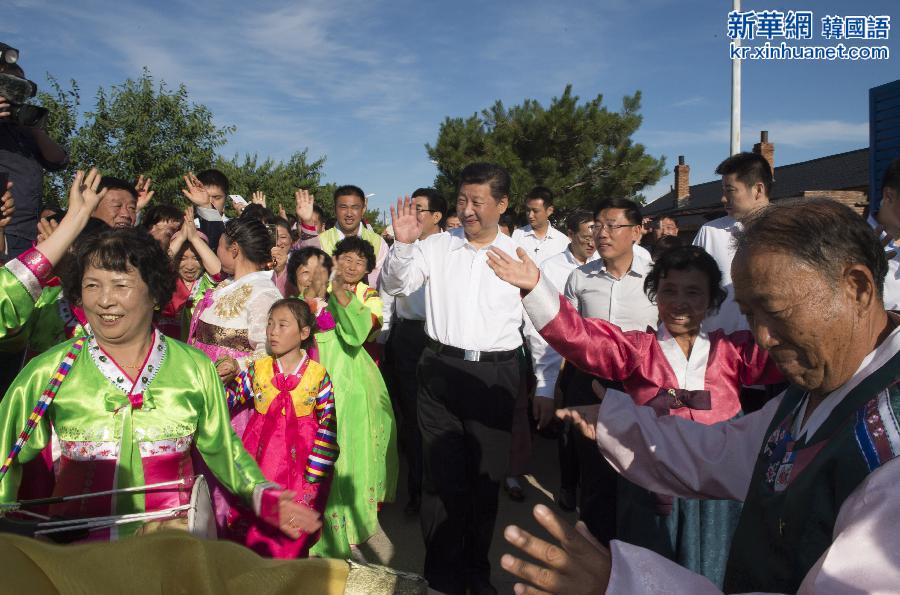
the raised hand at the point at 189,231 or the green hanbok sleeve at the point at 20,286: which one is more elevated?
the raised hand at the point at 189,231

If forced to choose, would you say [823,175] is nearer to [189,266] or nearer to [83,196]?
[189,266]

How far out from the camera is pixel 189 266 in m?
4.66

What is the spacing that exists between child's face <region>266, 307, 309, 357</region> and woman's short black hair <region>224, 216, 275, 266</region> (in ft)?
1.77

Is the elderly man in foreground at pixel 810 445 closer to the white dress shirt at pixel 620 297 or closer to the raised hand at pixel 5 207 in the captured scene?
the white dress shirt at pixel 620 297

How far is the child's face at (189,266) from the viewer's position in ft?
15.2

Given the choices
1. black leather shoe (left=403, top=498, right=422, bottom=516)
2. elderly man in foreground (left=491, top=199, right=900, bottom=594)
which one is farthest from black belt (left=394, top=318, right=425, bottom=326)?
elderly man in foreground (left=491, top=199, right=900, bottom=594)

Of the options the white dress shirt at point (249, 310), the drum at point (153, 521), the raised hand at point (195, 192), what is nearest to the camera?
the drum at point (153, 521)

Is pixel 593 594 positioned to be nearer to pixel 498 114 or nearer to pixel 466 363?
pixel 466 363

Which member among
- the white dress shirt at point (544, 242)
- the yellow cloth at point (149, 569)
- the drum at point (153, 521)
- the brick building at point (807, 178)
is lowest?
the drum at point (153, 521)

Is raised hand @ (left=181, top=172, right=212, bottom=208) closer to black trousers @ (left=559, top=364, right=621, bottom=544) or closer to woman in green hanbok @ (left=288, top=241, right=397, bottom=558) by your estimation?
woman in green hanbok @ (left=288, top=241, right=397, bottom=558)

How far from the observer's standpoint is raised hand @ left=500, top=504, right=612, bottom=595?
118 centimetres

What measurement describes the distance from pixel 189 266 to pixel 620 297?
10.0 ft

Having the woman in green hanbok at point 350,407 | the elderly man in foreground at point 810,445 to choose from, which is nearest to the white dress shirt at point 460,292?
the woman in green hanbok at point 350,407

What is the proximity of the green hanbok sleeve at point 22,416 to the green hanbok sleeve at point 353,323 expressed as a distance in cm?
203
